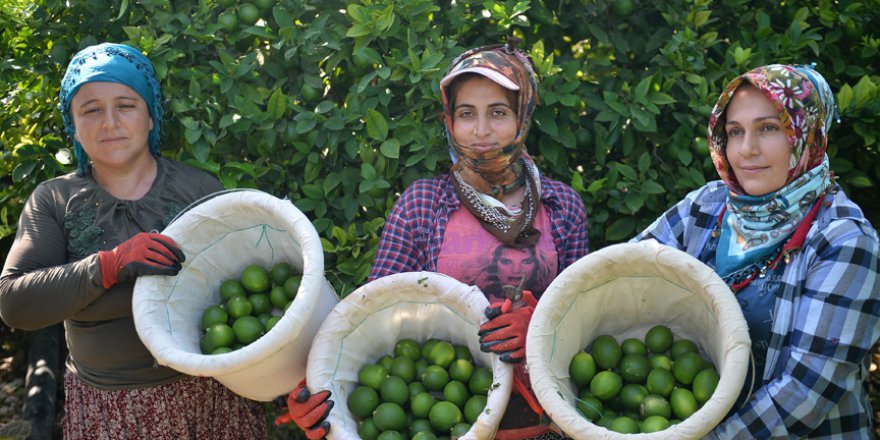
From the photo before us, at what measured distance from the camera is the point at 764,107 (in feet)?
7.72

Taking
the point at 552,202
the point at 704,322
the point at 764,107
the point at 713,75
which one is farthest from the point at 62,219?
the point at 713,75

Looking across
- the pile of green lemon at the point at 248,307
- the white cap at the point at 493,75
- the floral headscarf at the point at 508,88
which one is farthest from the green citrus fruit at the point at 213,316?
the white cap at the point at 493,75

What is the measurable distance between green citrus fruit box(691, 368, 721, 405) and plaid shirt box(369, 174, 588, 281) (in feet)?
2.29

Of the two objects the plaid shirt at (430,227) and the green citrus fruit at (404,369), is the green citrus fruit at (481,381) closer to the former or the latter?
the green citrus fruit at (404,369)

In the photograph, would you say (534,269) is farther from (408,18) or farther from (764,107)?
(408,18)

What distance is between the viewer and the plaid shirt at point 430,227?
2.79m

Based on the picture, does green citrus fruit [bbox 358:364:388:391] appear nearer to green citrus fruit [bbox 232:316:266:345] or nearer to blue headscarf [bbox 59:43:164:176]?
green citrus fruit [bbox 232:316:266:345]

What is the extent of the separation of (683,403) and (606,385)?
22 centimetres

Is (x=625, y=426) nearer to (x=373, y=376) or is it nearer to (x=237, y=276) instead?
(x=373, y=376)

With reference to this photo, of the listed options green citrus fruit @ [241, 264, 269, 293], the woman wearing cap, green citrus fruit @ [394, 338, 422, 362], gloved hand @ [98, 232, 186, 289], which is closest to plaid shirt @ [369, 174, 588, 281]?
the woman wearing cap

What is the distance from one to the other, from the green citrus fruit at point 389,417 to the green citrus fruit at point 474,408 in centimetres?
19

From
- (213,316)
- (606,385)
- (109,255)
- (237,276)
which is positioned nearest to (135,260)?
(109,255)

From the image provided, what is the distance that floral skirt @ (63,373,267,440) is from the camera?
2816 mm

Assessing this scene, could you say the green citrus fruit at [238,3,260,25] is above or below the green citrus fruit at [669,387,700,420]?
above
